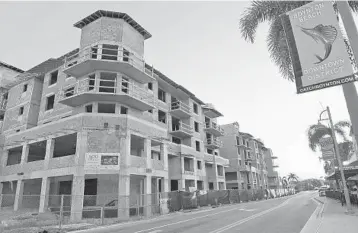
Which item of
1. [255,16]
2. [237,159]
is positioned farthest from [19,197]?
[237,159]

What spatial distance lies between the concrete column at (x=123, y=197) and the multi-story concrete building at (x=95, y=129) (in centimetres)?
7

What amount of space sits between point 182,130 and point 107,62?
52.6ft

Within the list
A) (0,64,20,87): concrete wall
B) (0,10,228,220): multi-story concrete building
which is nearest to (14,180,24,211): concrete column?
(0,10,228,220): multi-story concrete building

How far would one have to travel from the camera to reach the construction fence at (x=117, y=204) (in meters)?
18.8

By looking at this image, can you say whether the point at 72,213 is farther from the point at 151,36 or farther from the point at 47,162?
the point at 151,36

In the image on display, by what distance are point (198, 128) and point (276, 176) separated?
56196 millimetres

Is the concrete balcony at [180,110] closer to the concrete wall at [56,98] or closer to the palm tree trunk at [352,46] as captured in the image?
the concrete wall at [56,98]

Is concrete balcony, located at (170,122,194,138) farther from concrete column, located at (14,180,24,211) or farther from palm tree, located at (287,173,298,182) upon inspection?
palm tree, located at (287,173,298,182)

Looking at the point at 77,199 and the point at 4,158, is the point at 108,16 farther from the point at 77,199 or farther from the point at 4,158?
the point at 4,158

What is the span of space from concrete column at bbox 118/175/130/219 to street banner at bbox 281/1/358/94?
1562 cm

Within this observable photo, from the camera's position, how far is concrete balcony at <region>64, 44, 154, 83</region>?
23359 millimetres

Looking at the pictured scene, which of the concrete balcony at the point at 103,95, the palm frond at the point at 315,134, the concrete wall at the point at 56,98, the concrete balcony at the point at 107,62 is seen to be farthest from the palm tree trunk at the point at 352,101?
the concrete wall at the point at 56,98

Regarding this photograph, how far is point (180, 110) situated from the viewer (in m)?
35.2

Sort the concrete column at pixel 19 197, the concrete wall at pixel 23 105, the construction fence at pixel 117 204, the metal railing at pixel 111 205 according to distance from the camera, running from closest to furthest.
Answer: the metal railing at pixel 111 205, the construction fence at pixel 117 204, the concrete column at pixel 19 197, the concrete wall at pixel 23 105
